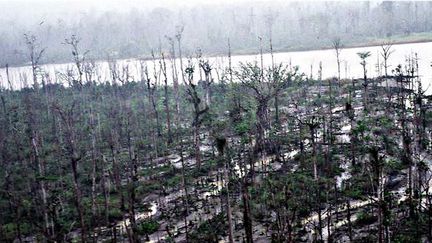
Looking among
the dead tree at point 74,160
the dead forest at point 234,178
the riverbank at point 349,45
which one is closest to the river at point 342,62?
the riverbank at point 349,45

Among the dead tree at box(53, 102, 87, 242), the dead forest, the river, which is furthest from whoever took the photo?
the river

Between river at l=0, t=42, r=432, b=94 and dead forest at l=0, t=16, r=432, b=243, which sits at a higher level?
river at l=0, t=42, r=432, b=94

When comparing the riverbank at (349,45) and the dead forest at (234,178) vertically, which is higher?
the riverbank at (349,45)

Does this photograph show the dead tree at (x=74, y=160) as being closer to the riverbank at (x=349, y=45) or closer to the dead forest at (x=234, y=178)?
the dead forest at (x=234, y=178)

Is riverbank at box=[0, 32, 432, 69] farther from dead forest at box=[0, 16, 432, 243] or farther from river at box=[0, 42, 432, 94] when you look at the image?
dead forest at box=[0, 16, 432, 243]

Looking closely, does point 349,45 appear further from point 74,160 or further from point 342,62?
point 74,160

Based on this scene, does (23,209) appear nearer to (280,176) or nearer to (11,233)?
(11,233)

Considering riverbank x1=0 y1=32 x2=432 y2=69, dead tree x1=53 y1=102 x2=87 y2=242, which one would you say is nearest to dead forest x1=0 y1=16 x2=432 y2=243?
dead tree x1=53 y1=102 x2=87 y2=242

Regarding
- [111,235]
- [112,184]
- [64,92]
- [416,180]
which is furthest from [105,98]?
[416,180]

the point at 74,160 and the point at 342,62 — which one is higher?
the point at 342,62

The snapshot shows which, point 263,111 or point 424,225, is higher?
point 263,111

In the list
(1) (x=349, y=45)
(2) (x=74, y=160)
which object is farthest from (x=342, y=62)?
(2) (x=74, y=160)
